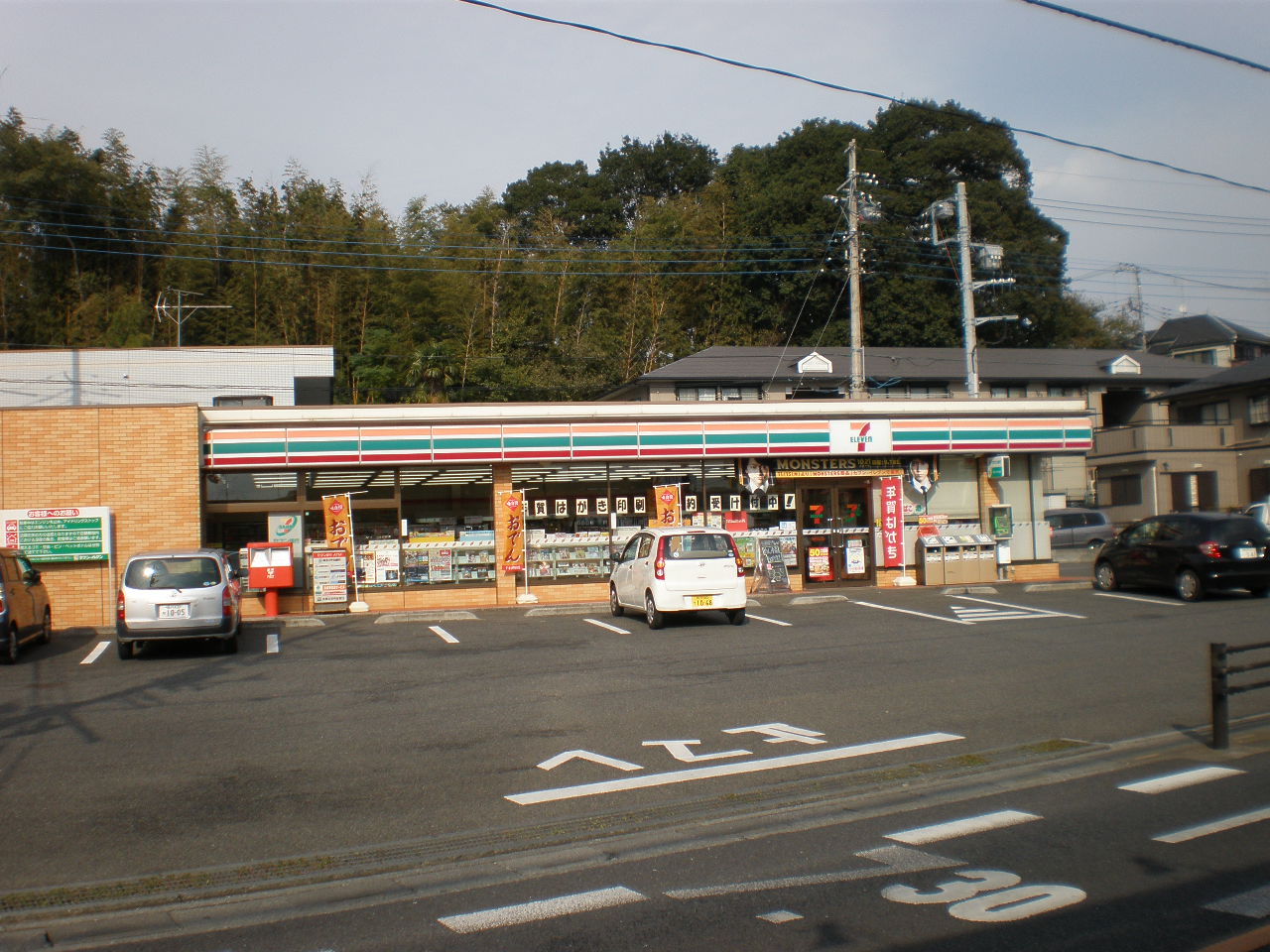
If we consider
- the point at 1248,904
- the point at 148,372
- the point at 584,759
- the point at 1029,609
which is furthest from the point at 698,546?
the point at 148,372

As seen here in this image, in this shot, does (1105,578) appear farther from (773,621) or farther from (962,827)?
(962,827)

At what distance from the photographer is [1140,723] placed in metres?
9.84

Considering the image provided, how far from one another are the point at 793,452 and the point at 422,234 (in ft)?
92.7

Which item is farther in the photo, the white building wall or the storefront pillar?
the white building wall

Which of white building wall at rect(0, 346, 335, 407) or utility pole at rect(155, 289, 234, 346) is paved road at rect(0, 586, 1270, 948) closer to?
white building wall at rect(0, 346, 335, 407)

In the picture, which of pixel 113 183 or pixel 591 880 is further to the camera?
pixel 113 183

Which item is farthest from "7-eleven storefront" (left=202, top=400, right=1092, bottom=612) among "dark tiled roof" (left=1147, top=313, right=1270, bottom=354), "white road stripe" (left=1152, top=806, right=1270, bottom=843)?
"dark tiled roof" (left=1147, top=313, right=1270, bottom=354)

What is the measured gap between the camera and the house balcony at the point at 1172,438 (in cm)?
4344

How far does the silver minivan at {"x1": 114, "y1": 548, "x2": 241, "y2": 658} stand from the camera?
1470 cm

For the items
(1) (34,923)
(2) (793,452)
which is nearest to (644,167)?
(2) (793,452)

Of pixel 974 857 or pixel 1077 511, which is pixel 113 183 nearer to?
pixel 1077 511

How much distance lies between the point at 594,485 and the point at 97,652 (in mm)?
10032

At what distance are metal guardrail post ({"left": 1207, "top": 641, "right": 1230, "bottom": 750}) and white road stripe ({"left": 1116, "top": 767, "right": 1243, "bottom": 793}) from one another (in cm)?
62

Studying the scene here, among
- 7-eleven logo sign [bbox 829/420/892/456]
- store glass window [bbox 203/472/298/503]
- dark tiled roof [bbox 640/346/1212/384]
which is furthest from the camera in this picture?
dark tiled roof [bbox 640/346/1212/384]
